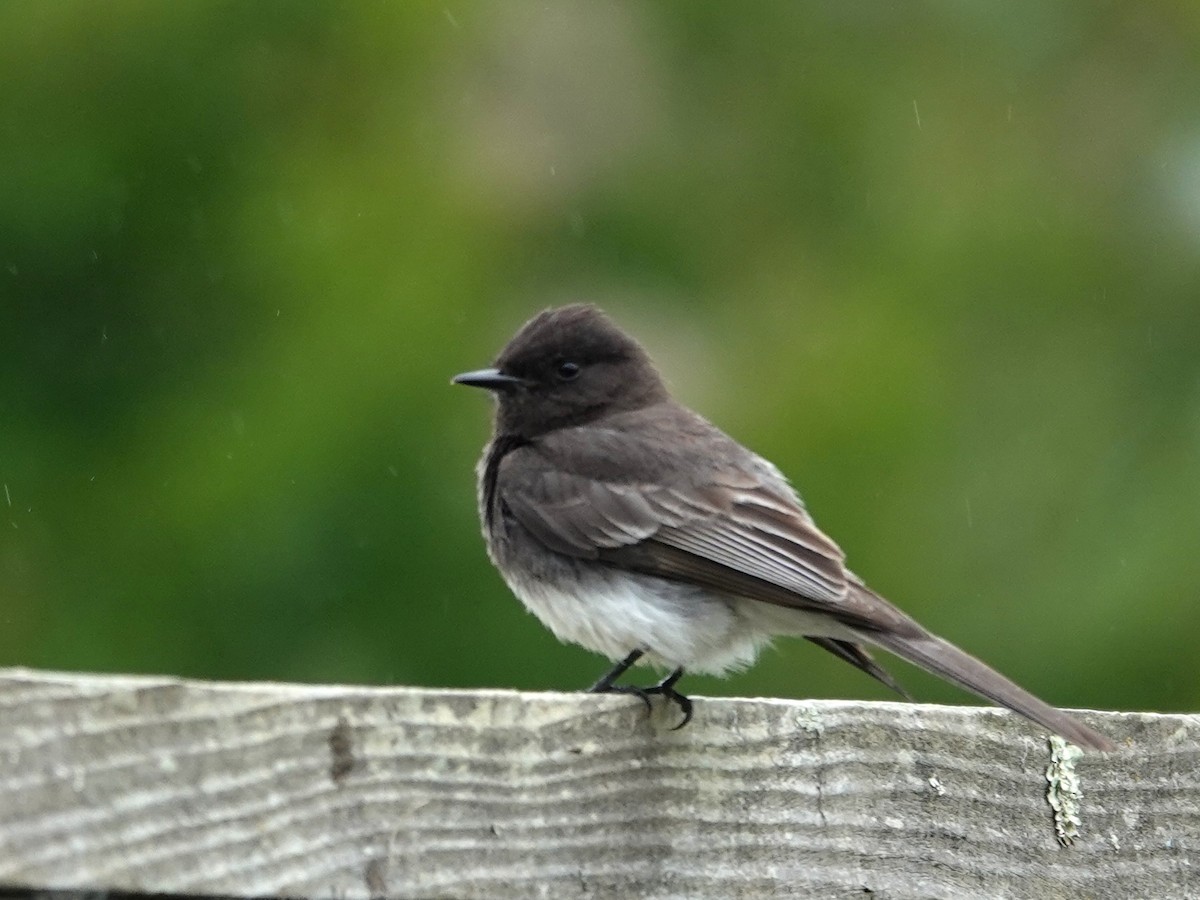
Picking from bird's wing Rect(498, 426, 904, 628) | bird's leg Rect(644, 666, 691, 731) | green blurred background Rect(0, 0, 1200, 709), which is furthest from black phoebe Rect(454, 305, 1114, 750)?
bird's leg Rect(644, 666, 691, 731)

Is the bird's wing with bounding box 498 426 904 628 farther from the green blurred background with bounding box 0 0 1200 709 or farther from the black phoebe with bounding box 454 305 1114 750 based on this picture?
the green blurred background with bounding box 0 0 1200 709

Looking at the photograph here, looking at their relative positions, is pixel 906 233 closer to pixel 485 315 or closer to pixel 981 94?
pixel 981 94

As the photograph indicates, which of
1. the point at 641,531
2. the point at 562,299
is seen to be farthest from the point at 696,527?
the point at 562,299

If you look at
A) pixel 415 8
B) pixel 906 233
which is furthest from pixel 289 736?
pixel 906 233

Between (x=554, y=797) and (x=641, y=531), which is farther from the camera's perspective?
(x=641, y=531)

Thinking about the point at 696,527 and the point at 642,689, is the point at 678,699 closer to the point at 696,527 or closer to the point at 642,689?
the point at 642,689

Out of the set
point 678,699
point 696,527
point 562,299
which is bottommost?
point 678,699

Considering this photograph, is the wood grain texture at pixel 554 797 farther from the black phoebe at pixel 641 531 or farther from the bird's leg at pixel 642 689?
the black phoebe at pixel 641 531

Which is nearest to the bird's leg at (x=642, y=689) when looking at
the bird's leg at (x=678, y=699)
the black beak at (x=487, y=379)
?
the bird's leg at (x=678, y=699)

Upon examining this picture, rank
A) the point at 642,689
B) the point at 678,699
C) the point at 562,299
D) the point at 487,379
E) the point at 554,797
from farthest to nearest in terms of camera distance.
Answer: the point at 562,299
the point at 487,379
the point at 642,689
the point at 678,699
the point at 554,797
